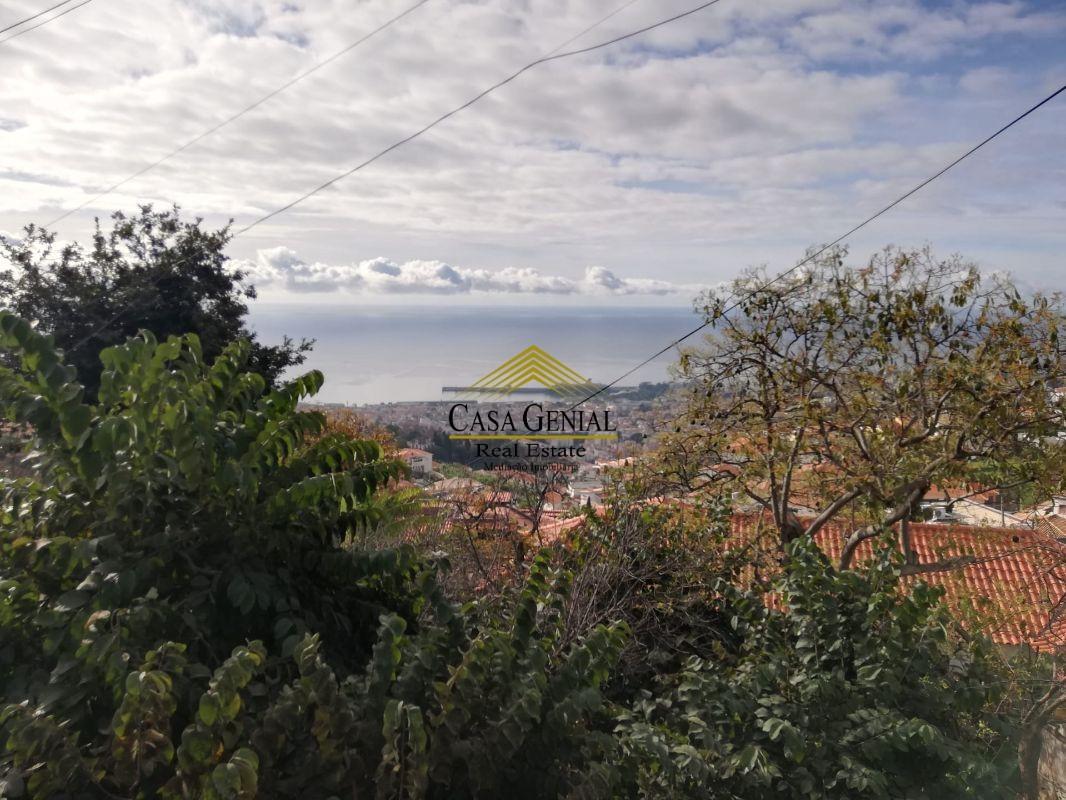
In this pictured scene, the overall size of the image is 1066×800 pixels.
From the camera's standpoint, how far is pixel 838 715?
387 centimetres

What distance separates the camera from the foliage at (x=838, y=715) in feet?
11.3

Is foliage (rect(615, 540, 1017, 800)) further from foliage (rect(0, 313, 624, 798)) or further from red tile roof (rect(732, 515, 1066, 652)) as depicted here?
foliage (rect(0, 313, 624, 798))

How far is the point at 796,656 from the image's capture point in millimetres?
4395

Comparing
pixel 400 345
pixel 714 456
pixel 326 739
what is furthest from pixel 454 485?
pixel 400 345

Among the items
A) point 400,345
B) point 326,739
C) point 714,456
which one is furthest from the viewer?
point 400,345

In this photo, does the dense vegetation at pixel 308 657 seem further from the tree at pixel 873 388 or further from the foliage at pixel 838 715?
the tree at pixel 873 388

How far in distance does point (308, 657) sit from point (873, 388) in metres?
7.38

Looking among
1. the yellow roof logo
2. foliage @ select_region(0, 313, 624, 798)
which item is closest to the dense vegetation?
foliage @ select_region(0, 313, 624, 798)

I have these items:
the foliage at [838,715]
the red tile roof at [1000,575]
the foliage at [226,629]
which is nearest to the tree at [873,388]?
the red tile roof at [1000,575]

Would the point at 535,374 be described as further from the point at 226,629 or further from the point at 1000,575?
the point at 226,629

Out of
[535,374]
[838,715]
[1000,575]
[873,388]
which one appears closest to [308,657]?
[838,715]

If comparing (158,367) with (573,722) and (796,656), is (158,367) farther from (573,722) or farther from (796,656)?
(796,656)

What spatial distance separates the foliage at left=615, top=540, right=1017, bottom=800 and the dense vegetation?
0.02 m

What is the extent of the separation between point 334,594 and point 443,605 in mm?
813
